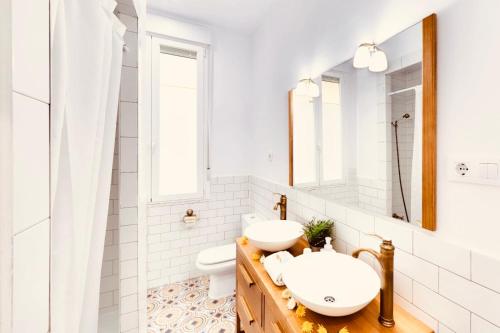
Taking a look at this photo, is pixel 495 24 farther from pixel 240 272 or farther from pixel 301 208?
pixel 240 272

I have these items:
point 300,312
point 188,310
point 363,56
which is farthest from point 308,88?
point 188,310

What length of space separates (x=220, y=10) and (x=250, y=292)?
2.34 metres

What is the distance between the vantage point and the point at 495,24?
26.7 inches

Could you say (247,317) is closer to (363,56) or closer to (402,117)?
(402,117)

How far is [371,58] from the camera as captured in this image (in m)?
1.10

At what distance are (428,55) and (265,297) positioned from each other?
1202mm

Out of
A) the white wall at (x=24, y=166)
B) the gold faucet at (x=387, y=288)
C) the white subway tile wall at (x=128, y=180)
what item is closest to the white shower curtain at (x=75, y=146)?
the white wall at (x=24, y=166)

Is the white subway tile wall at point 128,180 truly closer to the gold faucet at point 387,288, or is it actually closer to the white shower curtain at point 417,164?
the gold faucet at point 387,288

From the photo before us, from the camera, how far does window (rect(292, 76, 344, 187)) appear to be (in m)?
1.39

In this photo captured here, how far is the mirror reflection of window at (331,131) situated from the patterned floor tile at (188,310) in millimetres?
1364

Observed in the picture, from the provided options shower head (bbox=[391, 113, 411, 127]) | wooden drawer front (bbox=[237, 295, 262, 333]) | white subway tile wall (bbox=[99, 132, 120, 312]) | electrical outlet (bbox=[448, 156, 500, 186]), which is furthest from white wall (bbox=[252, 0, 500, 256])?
white subway tile wall (bbox=[99, 132, 120, 312])

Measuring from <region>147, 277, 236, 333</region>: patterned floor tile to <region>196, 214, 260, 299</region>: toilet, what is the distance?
0.24ft

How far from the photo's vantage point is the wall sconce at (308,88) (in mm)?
1530

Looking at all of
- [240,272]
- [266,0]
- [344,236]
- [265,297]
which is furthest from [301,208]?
[266,0]
